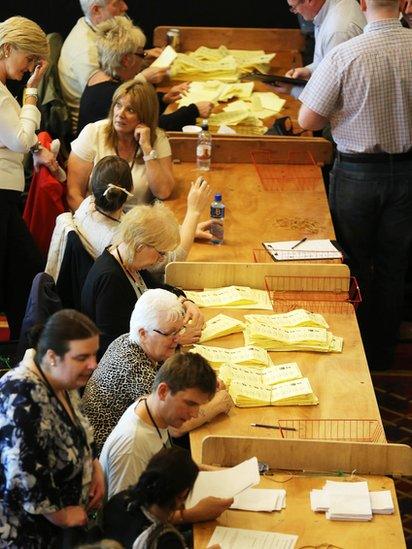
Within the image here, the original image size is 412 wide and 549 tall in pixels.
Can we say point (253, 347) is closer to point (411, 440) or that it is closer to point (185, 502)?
point (185, 502)

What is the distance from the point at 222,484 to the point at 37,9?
259 inches

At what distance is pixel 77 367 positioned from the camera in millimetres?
3250

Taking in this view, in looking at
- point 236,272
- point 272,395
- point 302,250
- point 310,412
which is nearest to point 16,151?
point 236,272

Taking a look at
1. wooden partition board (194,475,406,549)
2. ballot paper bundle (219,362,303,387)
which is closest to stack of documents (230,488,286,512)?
wooden partition board (194,475,406,549)

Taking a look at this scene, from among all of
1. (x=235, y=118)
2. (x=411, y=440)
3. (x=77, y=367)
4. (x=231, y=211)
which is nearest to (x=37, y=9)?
(x=235, y=118)

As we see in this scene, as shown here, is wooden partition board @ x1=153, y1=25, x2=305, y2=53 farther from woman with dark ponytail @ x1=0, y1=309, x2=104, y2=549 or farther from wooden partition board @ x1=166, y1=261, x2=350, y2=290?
woman with dark ponytail @ x1=0, y1=309, x2=104, y2=549

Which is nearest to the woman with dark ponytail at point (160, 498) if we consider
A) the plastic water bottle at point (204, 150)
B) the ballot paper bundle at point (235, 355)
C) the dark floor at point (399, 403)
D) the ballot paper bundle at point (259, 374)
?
the ballot paper bundle at point (259, 374)

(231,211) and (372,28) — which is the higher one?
(372,28)

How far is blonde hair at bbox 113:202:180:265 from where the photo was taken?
4.36 metres

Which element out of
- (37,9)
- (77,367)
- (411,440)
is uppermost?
(77,367)

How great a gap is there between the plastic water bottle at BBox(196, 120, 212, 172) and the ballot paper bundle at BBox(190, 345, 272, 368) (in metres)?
2.16

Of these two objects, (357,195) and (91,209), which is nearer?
(91,209)

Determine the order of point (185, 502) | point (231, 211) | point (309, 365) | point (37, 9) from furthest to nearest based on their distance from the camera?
point (37, 9), point (231, 211), point (309, 365), point (185, 502)

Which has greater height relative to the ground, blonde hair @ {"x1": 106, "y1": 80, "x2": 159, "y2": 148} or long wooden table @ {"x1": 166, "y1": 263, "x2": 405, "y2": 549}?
blonde hair @ {"x1": 106, "y1": 80, "x2": 159, "y2": 148}
